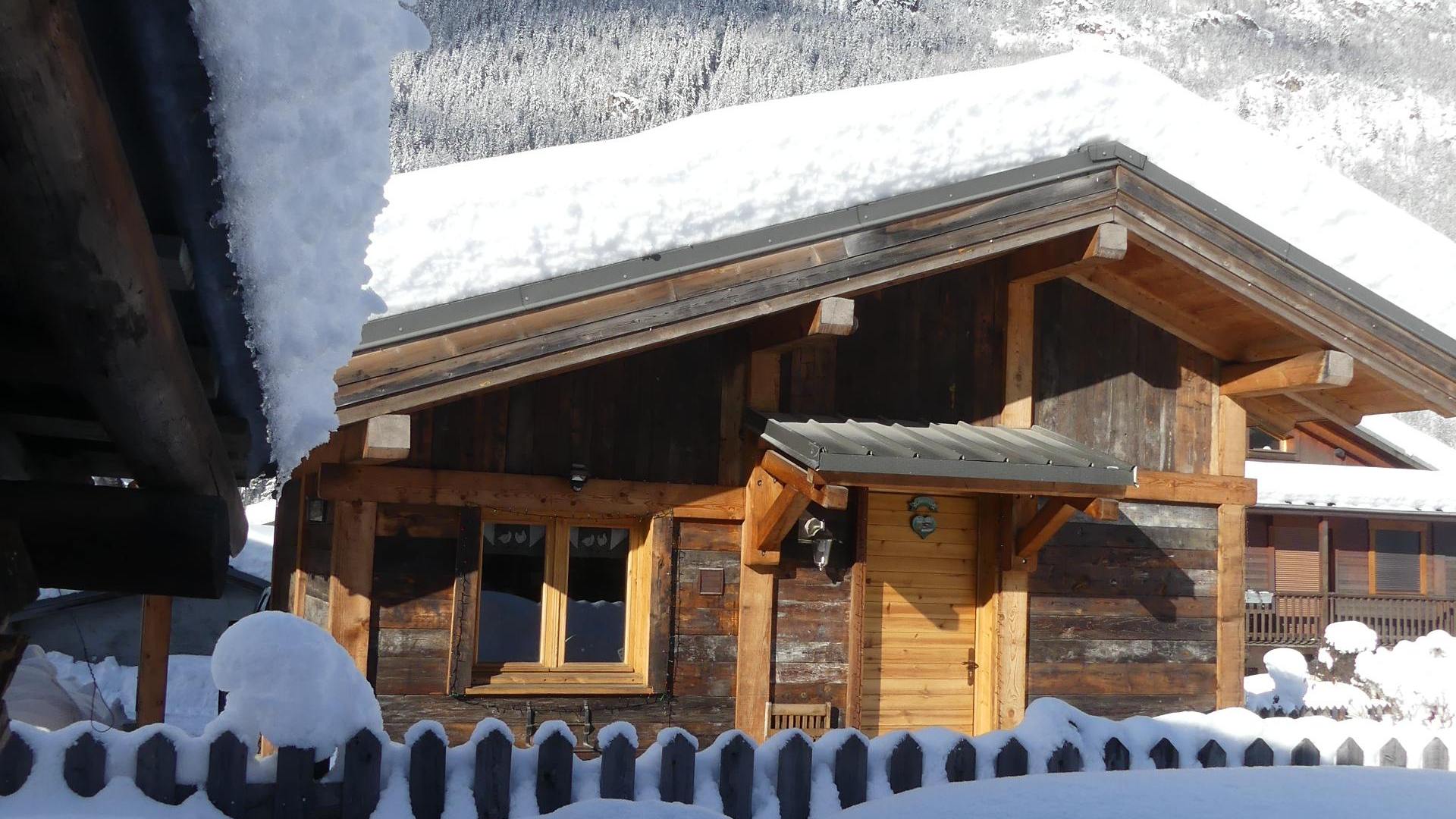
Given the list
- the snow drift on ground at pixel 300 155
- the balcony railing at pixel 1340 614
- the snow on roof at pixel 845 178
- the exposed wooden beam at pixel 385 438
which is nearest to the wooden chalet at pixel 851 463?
the exposed wooden beam at pixel 385 438

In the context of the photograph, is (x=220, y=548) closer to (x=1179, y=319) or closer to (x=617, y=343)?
(x=617, y=343)

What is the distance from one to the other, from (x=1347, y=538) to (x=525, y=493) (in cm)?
2233

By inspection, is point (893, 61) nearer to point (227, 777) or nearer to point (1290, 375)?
point (1290, 375)

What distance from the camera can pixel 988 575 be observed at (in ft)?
26.1

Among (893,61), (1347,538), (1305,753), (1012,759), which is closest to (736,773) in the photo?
(1012,759)

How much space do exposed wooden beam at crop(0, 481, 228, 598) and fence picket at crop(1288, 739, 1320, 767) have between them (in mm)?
4242

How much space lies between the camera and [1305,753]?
4691mm

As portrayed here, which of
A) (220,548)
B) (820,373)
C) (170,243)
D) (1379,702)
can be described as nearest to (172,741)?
(220,548)

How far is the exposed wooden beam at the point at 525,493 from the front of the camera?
6.26 m

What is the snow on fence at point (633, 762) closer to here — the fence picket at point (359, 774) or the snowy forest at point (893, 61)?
the fence picket at point (359, 774)

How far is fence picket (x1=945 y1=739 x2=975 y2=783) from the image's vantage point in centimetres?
428

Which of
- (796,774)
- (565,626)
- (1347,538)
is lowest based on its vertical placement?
(796,774)

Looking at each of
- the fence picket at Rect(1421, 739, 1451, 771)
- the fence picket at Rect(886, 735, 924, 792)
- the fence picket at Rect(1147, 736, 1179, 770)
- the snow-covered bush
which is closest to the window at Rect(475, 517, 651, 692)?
the fence picket at Rect(886, 735, 924, 792)

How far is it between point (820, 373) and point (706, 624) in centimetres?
176
